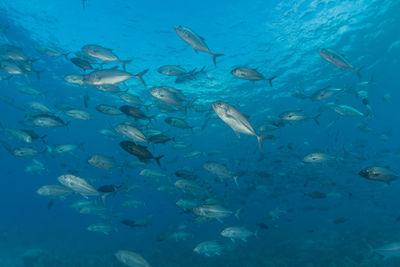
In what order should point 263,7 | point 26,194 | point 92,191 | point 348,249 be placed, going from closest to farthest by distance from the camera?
point 92,191, point 348,249, point 263,7, point 26,194

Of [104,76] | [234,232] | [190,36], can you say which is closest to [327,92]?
[190,36]

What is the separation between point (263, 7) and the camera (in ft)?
57.5

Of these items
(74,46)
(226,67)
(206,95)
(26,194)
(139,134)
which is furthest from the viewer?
(26,194)

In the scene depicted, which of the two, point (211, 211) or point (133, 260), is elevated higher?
point (211, 211)

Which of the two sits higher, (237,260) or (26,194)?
(237,260)

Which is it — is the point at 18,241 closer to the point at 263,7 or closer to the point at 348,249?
the point at 348,249

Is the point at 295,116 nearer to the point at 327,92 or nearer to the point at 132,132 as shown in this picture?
the point at 327,92

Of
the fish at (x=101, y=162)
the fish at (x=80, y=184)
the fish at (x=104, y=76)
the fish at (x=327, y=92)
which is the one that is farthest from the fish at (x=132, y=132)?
the fish at (x=327, y=92)

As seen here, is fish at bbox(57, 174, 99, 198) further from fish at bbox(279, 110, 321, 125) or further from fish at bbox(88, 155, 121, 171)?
fish at bbox(279, 110, 321, 125)

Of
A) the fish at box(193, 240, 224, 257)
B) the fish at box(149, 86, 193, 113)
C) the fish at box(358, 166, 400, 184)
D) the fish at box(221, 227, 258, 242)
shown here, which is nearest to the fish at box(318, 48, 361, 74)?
the fish at box(358, 166, 400, 184)

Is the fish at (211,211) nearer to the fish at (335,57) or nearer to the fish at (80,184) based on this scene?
the fish at (80,184)

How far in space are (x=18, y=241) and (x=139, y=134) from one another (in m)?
35.7

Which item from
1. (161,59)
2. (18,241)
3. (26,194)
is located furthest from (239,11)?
(26,194)

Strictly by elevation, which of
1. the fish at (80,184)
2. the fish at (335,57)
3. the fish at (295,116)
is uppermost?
the fish at (335,57)
